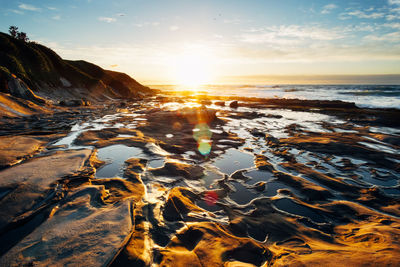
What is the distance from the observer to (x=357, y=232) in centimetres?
301

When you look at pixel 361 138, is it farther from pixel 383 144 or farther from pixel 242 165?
pixel 242 165

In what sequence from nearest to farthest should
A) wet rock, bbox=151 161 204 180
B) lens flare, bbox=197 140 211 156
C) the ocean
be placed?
1. wet rock, bbox=151 161 204 180
2. lens flare, bbox=197 140 211 156
3. the ocean

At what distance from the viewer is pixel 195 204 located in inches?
148

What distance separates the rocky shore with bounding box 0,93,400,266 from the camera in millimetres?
2377

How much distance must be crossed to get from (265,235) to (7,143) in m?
8.44

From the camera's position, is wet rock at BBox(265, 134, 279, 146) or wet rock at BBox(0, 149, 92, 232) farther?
wet rock at BBox(265, 134, 279, 146)

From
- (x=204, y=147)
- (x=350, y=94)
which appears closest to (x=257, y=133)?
(x=204, y=147)

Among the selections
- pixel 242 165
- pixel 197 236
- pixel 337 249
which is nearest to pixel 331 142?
pixel 242 165

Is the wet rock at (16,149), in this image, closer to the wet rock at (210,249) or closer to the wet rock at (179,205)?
the wet rock at (179,205)

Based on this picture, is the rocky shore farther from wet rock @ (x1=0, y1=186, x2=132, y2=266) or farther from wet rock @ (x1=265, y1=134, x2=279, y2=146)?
wet rock @ (x1=265, y1=134, x2=279, y2=146)

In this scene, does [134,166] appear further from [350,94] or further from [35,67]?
[350,94]

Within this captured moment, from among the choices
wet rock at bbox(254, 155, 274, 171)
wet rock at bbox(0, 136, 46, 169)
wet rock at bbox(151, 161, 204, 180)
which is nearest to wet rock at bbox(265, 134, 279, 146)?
wet rock at bbox(254, 155, 274, 171)

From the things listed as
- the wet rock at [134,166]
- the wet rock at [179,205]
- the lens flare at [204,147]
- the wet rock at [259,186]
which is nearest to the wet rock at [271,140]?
the lens flare at [204,147]

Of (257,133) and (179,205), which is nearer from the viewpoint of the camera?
(179,205)
